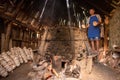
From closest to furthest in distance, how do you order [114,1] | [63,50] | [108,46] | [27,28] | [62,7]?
1. [114,1]
2. [27,28]
3. [108,46]
4. [63,50]
5. [62,7]

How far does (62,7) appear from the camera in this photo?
12.6m

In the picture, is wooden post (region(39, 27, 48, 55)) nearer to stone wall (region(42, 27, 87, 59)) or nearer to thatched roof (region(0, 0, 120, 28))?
stone wall (region(42, 27, 87, 59))

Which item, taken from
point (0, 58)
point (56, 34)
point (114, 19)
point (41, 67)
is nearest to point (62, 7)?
point (56, 34)

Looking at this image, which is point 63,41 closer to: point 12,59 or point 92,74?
point 92,74

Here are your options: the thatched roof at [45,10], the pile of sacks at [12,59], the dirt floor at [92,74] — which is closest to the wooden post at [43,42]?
the thatched roof at [45,10]

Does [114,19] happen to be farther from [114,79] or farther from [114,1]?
[114,79]

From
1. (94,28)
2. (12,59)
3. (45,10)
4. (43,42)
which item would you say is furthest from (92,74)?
(45,10)

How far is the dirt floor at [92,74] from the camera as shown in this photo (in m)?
7.15

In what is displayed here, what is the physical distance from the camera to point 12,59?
7527 mm

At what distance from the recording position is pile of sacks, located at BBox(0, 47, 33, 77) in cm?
694

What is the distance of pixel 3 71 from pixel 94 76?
3.13 m

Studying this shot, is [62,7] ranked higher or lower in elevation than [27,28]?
higher

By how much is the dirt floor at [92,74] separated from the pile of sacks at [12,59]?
19cm

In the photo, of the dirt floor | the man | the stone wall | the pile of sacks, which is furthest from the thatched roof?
the dirt floor
